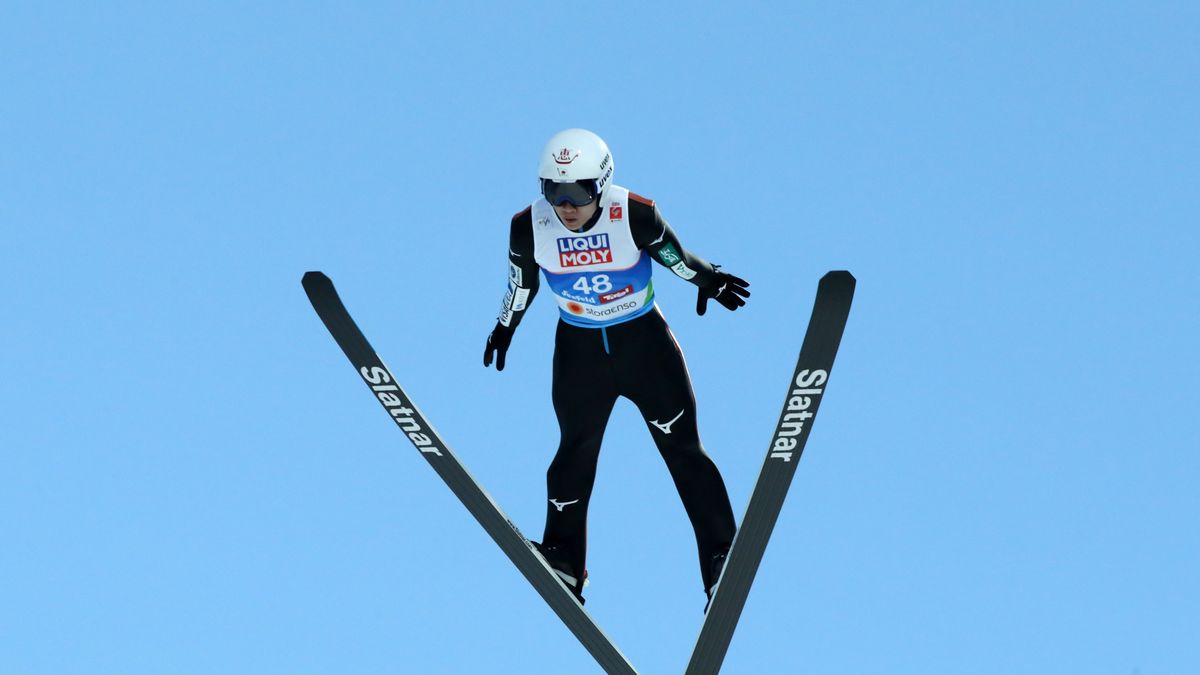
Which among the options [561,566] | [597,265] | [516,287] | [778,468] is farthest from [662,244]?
[561,566]

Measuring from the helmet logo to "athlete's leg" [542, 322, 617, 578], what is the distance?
1274mm

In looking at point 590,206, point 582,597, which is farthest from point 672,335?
point 582,597

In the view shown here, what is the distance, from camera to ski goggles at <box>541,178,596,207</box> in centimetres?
1198

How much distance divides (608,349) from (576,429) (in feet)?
2.14

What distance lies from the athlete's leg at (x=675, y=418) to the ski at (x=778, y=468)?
0.40 meters

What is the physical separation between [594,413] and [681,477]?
756 mm

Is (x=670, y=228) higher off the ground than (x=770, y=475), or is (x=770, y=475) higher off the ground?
(x=670, y=228)

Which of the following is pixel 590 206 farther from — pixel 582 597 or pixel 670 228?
pixel 582 597

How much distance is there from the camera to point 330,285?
1230cm

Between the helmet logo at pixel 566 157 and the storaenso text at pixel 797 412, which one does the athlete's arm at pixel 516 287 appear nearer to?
the helmet logo at pixel 566 157

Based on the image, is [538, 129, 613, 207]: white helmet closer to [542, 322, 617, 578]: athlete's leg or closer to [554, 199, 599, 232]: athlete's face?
[554, 199, 599, 232]: athlete's face

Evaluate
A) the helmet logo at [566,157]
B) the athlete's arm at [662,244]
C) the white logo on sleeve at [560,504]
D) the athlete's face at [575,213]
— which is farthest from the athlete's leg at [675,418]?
the helmet logo at [566,157]

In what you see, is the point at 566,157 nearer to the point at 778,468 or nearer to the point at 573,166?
the point at 573,166

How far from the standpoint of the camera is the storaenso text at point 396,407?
41.4 feet
